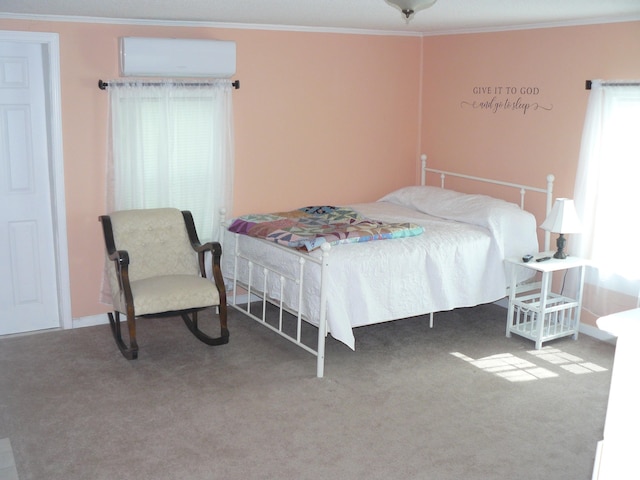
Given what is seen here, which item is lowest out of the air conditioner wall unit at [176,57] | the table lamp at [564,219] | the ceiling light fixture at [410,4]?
the table lamp at [564,219]

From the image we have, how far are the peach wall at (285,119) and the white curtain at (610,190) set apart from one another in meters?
1.86

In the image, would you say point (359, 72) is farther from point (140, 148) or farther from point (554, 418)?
point (554, 418)

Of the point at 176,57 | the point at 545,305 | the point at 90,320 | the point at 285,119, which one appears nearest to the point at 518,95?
the point at 545,305

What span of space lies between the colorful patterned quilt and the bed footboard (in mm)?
80

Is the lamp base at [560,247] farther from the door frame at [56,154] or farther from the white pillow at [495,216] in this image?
the door frame at [56,154]

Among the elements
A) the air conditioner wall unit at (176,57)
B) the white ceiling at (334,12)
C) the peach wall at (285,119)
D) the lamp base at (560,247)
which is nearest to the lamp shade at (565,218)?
the lamp base at (560,247)

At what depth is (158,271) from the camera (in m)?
4.95

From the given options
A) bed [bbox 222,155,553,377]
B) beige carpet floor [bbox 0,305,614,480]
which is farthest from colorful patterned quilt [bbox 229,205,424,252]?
beige carpet floor [bbox 0,305,614,480]

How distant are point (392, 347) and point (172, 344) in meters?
1.49

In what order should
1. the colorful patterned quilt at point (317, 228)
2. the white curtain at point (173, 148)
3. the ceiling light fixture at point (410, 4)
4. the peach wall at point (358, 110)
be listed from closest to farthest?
the ceiling light fixture at point (410, 4), the colorful patterned quilt at point (317, 228), the peach wall at point (358, 110), the white curtain at point (173, 148)

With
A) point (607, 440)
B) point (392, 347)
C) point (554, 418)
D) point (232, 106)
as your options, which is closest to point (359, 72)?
point (232, 106)

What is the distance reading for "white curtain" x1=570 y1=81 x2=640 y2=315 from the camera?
15.2ft

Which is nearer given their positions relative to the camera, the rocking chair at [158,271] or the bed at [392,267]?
the bed at [392,267]

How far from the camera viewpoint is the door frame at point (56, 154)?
184 inches
